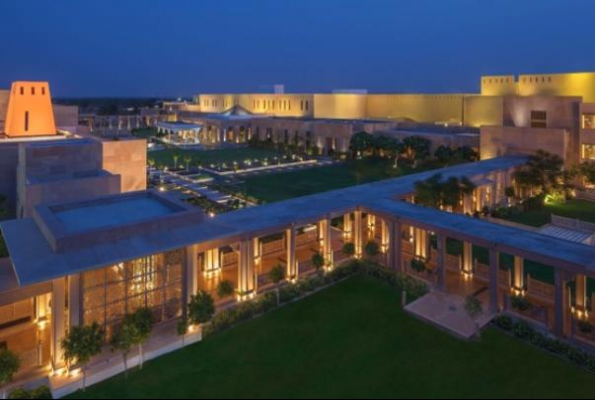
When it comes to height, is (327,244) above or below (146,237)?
below

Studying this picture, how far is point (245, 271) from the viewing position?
1467 centimetres

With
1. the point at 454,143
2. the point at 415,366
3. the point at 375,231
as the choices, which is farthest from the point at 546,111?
the point at 415,366

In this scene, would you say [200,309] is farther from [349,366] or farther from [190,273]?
[349,366]

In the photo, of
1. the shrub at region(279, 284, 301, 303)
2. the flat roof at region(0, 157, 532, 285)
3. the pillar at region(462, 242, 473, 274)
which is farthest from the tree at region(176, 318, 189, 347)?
the pillar at region(462, 242, 473, 274)

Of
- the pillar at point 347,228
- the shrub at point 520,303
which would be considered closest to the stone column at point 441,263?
the shrub at point 520,303

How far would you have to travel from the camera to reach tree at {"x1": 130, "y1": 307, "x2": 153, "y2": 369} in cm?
1117

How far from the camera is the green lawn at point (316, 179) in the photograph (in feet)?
96.7

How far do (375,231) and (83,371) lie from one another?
44.2ft

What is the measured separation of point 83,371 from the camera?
1070 centimetres

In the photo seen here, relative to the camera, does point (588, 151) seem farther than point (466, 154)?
No

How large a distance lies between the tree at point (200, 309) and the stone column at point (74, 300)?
2783 mm

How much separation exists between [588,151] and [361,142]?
18.1 metres

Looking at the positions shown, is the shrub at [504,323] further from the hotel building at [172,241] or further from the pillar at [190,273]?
the pillar at [190,273]

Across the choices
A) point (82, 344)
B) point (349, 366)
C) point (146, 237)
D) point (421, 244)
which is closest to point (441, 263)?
point (421, 244)
